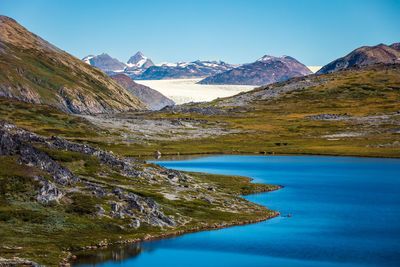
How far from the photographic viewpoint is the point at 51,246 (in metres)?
73.7

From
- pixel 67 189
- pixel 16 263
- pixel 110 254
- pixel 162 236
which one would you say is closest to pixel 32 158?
pixel 67 189

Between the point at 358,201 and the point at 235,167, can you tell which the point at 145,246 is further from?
the point at 235,167

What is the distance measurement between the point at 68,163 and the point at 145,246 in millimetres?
36097

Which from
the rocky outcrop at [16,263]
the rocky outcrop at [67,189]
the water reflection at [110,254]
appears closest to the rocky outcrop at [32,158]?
the rocky outcrop at [67,189]

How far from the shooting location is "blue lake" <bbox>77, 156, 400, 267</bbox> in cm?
7500

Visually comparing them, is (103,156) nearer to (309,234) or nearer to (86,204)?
(86,204)

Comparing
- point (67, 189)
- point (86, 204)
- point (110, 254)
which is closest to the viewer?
point (110, 254)

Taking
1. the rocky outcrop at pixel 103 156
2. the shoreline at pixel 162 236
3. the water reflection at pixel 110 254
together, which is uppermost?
the rocky outcrop at pixel 103 156

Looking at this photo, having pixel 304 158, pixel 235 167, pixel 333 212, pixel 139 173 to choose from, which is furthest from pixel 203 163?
pixel 333 212

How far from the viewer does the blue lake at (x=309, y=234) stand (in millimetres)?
75000

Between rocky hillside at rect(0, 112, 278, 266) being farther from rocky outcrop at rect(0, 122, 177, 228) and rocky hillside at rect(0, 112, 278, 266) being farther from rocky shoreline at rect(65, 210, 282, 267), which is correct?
rocky shoreline at rect(65, 210, 282, 267)

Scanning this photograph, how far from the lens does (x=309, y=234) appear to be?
291ft

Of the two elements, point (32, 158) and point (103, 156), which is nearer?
point (32, 158)

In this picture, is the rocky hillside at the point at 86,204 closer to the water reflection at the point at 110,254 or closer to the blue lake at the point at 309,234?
the water reflection at the point at 110,254
